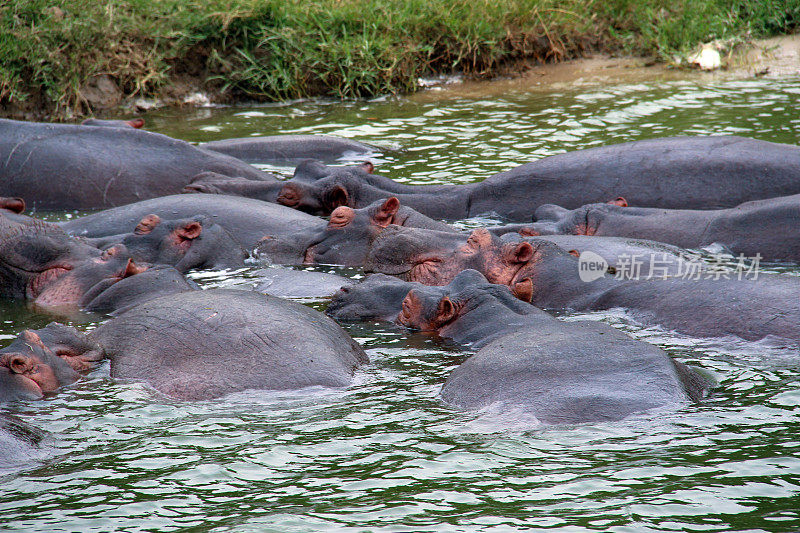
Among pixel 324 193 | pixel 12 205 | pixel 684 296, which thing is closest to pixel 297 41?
pixel 324 193

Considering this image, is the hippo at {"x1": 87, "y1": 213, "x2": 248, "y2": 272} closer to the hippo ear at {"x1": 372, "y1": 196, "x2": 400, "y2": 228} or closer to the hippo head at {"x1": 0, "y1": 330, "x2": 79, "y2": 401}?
the hippo ear at {"x1": 372, "y1": 196, "x2": 400, "y2": 228}

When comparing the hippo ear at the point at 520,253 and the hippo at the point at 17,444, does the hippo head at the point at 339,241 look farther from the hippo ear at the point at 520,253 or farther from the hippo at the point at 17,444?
the hippo at the point at 17,444

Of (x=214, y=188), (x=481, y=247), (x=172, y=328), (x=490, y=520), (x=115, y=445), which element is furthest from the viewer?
(x=214, y=188)

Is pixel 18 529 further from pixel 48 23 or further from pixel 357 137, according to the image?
pixel 48 23

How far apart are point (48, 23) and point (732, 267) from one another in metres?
9.37

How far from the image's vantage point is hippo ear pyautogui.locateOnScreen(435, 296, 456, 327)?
6234 mm

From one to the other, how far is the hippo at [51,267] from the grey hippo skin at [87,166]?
2.34m

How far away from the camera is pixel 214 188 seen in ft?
31.1

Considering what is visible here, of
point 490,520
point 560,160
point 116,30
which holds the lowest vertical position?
point 490,520

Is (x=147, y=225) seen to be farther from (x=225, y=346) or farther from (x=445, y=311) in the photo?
(x=225, y=346)

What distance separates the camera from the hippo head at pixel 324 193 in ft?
31.1

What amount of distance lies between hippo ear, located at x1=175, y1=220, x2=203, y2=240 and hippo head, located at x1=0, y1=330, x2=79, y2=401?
251 centimetres

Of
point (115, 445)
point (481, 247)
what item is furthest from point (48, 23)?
point (115, 445)

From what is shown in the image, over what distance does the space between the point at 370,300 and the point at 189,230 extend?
6.23 ft
